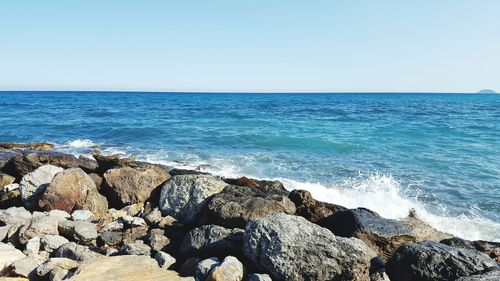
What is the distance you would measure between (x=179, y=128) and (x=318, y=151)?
13.1m

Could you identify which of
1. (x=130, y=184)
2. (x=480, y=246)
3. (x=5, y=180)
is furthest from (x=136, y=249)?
(x=5, y=180)

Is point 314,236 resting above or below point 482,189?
above

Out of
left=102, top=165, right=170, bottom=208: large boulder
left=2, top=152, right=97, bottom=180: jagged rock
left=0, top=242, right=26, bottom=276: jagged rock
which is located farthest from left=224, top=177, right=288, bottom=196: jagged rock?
left=0, top=242, right=26, bottom=276: jagged rock

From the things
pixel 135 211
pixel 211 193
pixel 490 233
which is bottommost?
pixel 490 233

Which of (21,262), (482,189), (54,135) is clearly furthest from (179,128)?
(21,262)

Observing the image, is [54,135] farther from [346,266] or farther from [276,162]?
[346,266]

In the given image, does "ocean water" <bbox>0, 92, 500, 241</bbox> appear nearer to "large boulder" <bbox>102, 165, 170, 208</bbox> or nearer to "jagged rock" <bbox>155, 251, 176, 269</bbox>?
Answer: "large boulder" <bbox>102, 165, 170, 208</bbox>

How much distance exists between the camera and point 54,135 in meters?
26.4

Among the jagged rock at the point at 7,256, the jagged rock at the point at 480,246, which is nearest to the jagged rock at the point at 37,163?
the jagged rock at the point at 7,256

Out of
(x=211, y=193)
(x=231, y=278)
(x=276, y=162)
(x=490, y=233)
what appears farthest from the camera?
(x=276, y=162)

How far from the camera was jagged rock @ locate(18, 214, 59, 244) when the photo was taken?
22.1 ft

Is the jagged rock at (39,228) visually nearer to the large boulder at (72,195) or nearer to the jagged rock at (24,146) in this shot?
the large boulder at (72,195)

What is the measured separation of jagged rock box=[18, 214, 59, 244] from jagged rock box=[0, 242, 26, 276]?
436 millimetres

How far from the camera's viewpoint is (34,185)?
8.74 metres
